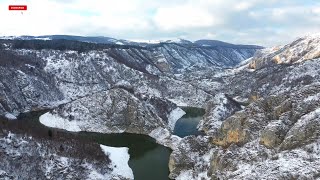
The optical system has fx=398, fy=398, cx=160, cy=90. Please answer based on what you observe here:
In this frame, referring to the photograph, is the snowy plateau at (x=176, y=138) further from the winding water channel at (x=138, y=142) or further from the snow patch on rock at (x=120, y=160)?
the winding water channel at (x=138, y=142)

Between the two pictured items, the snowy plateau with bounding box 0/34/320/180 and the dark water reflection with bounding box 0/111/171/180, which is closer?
the snowy plateau with bounding box 0/34/320/180

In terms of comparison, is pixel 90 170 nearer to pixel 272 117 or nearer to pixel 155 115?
pixel 272 117

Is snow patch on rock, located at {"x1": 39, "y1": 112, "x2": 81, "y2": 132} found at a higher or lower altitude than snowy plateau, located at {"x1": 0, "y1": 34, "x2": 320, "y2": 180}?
lower

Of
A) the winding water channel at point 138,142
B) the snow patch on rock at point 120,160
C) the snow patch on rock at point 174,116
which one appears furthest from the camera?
the snow patch on rock at point 174,116

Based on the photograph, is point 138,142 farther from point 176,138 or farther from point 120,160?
point 120,160

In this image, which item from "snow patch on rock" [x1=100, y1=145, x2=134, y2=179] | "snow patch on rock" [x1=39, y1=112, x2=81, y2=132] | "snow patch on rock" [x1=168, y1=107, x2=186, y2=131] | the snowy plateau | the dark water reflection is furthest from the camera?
"snow patch on rock" [x1=168, y1=107, x2=186, y2=131]

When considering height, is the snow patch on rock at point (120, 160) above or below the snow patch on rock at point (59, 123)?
above

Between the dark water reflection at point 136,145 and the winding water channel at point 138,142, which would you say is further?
the winding water channel at point 138,142

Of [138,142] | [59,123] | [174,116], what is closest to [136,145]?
[138,142]

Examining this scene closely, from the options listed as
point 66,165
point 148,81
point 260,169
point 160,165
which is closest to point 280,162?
point 260,169

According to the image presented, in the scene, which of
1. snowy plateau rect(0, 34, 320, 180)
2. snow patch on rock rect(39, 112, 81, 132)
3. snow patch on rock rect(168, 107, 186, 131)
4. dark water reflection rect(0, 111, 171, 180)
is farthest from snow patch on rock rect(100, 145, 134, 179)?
snow patch on rock rect(168, 107, 186, 131)

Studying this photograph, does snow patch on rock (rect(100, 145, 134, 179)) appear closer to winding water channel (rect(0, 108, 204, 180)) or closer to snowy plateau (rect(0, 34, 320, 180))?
snowy plateau (rect(0, 34, 320, 180))

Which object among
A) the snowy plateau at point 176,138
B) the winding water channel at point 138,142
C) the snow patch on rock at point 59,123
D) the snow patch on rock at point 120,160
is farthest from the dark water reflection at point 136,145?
the snow patch on rock at point 59,123
